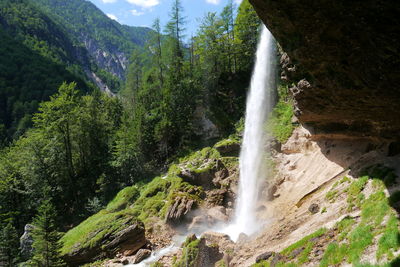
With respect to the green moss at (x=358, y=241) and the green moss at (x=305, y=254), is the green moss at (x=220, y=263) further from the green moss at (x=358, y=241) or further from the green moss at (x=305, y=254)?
the green moss at (x=358, y=241)

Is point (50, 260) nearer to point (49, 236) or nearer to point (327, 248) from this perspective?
point (49, 236)

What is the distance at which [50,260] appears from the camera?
16.0 meters

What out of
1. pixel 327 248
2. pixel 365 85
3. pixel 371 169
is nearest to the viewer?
pixel 365 85

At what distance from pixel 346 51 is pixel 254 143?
58.3 ft

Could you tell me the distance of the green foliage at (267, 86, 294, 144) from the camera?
2388 cm

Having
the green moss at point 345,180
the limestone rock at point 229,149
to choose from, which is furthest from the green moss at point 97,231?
the green moss at point 345,180

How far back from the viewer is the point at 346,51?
7691 mm

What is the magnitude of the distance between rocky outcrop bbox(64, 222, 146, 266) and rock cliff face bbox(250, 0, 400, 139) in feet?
47.7

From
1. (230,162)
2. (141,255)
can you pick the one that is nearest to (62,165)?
(141,255)

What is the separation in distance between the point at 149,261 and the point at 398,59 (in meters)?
16.4

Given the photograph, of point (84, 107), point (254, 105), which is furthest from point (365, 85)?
point (84, 107)

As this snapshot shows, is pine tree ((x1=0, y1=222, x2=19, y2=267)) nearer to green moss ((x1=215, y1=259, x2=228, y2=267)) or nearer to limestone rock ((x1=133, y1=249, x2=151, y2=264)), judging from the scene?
limestone rock ((x1=133, y1=249, x2=151, y2=264))

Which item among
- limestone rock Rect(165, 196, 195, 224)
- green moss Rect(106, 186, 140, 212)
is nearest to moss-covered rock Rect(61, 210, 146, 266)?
limestone rock Rect(165, 196, 195, 224)

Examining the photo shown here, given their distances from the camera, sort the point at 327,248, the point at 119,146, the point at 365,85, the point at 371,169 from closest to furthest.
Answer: the point at 365,85 < the point at 327,248 < the point at 371,169 < the point at 119,146
